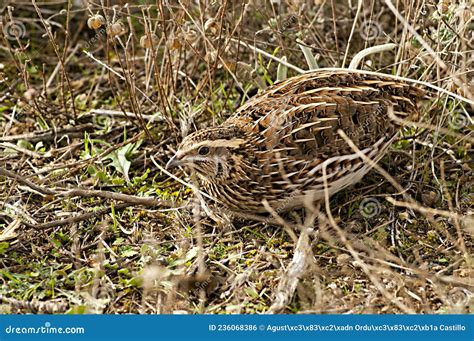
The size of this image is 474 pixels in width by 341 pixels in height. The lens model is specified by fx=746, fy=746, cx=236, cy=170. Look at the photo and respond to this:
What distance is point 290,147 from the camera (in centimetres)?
543

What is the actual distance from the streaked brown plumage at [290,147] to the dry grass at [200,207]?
241 millimetres

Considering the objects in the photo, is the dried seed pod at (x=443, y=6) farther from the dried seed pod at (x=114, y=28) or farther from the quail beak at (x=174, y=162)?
the dried seed pod at (x=114, y=28)

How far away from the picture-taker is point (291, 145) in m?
5.44

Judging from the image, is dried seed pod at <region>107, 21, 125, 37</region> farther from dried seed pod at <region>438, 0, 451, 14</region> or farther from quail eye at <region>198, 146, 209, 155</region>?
dried seed pod at <region>438, 0, 451, 14</region>

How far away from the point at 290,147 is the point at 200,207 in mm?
904

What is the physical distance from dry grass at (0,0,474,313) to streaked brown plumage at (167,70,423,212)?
0.24 metres

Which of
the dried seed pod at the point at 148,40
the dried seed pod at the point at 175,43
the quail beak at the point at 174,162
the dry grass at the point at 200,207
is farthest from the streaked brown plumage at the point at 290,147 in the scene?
the dried seed pod at the point at 148,40

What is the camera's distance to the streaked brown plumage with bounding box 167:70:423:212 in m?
5.41

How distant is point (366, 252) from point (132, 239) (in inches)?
68.6

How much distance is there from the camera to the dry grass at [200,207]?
5043 millimetres

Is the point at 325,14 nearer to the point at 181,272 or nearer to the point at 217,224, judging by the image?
the point at 217,224

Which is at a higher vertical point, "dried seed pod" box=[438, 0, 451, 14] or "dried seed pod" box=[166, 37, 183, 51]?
"dried seed pod" box=[438, 0, 451, 14]

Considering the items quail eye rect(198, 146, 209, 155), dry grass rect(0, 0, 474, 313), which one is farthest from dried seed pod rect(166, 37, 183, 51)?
quail eye rect(198, 146, 209, 155)

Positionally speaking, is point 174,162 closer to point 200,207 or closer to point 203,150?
point 203,150
